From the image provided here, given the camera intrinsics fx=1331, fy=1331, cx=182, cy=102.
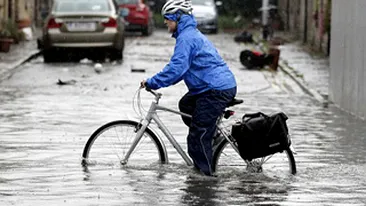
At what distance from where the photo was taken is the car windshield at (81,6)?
29.6 meters

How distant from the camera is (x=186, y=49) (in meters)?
10.9

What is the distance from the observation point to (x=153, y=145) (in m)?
11.5

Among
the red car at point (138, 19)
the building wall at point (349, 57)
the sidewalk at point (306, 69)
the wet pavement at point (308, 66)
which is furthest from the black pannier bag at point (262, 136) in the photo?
the red car at point (138, 19)

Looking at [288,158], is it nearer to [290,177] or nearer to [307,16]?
[290,177]

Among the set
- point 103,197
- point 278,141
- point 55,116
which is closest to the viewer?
point 103,197

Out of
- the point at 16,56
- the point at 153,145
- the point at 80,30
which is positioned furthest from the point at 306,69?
the point at 153,145

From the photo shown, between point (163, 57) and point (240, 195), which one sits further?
point (163, 57)

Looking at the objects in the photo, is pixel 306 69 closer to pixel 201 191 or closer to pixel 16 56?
pixel 16 56

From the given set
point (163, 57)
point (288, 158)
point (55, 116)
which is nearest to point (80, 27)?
point (163, 57)

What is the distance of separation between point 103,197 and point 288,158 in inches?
79.1

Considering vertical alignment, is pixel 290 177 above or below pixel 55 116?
above

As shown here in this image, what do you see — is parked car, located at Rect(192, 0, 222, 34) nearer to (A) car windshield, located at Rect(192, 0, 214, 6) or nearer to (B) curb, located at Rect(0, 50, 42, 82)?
(A) car windshield, located at Rect(192, 0, 214, 6)

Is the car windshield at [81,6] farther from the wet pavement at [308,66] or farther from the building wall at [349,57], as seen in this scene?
the building wall at [349,57]

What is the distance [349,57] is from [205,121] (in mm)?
9311
